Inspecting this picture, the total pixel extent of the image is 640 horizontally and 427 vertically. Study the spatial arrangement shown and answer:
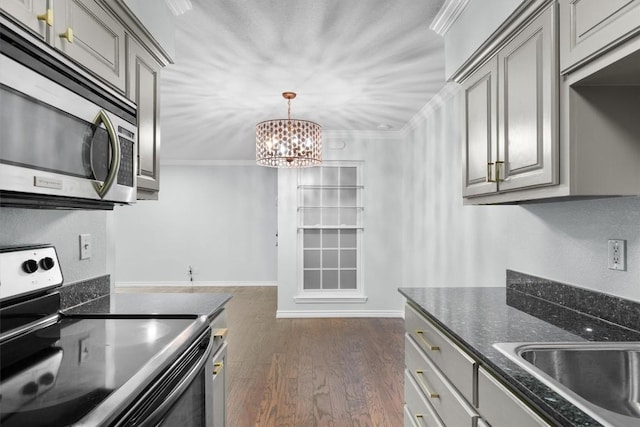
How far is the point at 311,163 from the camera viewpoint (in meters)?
3.82

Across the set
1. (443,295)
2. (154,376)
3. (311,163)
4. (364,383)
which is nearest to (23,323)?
(154,376)

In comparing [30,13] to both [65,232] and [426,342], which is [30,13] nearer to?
[65,232]

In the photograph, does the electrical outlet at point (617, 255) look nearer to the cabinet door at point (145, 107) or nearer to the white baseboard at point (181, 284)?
the cabinet door at point (145, 107)

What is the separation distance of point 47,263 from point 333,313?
4122mm

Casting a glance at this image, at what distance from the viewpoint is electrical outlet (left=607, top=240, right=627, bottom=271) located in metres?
1.60

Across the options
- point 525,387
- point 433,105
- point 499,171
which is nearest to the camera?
point 525,387

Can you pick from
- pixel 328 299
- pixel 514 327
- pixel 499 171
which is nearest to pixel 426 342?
pixel 514 327

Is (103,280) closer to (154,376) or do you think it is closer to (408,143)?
(154,376)

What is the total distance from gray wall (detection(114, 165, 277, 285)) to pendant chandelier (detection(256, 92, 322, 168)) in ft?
13.8

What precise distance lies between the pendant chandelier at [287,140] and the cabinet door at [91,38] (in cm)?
177

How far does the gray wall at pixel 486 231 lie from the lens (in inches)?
66.2

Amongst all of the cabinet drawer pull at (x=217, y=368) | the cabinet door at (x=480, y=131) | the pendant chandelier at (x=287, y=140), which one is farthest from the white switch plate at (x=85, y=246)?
the cabinet door at (x=480, y=131)

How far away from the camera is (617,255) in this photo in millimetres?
1627

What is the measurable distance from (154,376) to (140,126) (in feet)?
3.97
